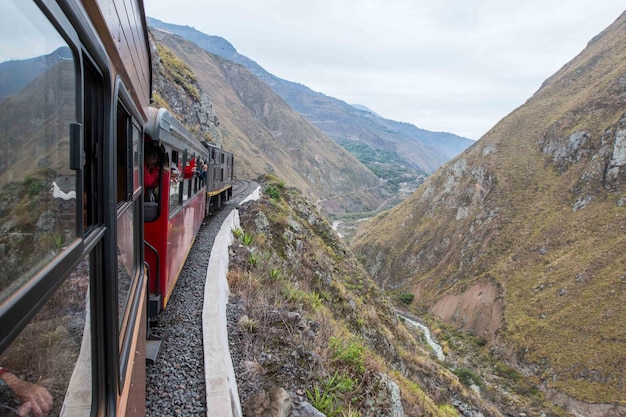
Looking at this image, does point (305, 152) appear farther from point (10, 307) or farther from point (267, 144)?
point (10, 307)

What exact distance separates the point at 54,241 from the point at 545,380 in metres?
36.8

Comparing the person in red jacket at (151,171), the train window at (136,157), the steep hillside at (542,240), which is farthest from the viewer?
the steep hillside at (542,240)

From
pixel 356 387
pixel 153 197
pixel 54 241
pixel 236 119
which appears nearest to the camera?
pixel 54 241

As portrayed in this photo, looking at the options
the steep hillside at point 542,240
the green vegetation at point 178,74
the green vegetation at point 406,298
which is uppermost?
the green vegetation at point 178,74

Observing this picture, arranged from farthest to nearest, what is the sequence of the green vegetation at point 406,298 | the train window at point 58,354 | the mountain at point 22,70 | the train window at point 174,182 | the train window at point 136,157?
1. the green vegetation at point 406,298
2. the train window at point 174,182
3. the train window at point 136,157
4. the train window at point 58,354
5. the mountain at point 22,70

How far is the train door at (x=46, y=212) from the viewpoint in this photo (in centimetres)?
96

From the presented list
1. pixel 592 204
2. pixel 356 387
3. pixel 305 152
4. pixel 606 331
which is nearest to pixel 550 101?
pixel 592 204

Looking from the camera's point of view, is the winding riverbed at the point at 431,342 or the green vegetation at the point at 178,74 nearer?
the winding riverbed at the point at 431,342

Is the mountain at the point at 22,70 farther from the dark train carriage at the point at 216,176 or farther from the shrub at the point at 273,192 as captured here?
the shrub at the point at 273,192

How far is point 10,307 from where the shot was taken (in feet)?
3.01

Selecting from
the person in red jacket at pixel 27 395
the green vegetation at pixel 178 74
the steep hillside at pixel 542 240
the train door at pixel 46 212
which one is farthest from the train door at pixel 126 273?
the green vegetation at pixel 178 74

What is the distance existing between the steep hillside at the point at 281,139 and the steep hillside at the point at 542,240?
44.0m

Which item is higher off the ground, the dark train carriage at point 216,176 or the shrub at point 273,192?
the dark train carriage at point 216,176

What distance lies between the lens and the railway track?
14.0 feet
